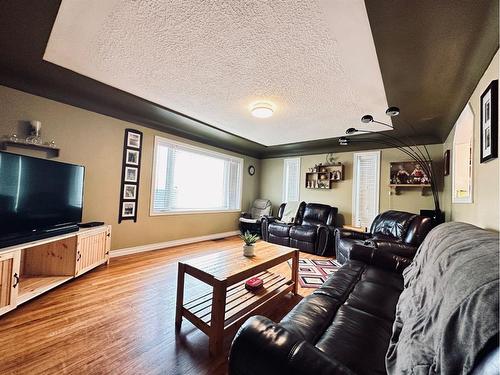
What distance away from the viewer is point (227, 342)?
1644mm

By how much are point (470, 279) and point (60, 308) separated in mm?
2862

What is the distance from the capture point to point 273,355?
2.54ft

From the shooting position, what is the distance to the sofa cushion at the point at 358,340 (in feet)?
3.01

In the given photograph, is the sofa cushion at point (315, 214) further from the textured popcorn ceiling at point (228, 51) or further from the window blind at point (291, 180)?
the textured popcorn ceiling at point (228, 51)

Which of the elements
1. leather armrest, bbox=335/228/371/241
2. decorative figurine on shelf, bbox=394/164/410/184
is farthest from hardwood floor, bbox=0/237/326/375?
decorative figurine on shelf, bbox=394/164/410/184

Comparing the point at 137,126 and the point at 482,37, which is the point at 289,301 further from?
the point at 137,126

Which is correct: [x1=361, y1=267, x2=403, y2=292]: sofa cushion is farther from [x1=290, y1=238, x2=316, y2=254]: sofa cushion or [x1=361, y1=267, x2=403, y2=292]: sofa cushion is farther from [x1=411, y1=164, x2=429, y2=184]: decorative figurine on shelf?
[x1=411, y1=164, x2=429, y2=184]: decorative figurine on shelf

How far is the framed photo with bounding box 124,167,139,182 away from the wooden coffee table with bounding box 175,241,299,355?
7.72 ft

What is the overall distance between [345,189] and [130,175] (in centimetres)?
434

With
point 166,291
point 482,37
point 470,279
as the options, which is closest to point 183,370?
point 166,291

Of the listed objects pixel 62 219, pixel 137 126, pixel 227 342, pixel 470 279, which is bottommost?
pixel 227 342

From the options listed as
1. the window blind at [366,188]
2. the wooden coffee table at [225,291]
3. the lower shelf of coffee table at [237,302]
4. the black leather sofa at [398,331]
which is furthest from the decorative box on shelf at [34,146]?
Result: the window blind at [366,188]

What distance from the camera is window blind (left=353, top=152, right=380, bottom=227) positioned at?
4.44 m

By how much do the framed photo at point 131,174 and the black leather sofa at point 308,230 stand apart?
9.09ft
